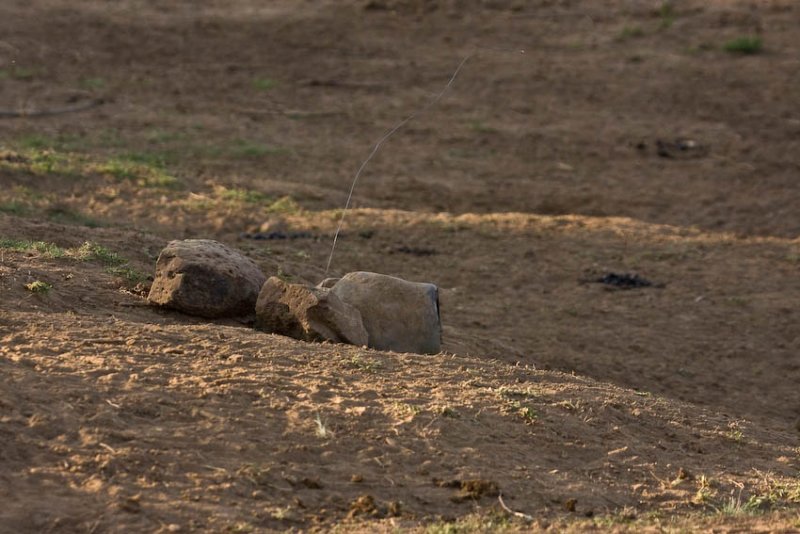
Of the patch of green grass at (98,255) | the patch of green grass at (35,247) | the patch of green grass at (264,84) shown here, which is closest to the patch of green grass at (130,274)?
the patch of green grass at (98,255)

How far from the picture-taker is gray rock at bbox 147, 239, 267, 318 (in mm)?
5629

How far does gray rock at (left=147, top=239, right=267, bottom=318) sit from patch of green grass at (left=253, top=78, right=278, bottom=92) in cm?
736

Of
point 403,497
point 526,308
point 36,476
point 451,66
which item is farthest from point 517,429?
point 451,66

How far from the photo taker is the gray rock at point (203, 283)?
18.5 feet

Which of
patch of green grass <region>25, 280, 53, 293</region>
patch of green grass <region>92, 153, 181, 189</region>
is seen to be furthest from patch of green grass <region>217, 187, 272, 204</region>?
patch of green grass <region>25, 280, 53, 293</region>

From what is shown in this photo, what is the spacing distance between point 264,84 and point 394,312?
304 inches

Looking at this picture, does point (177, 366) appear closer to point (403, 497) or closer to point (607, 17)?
point (403, 497)

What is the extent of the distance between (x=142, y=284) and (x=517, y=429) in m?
2.21

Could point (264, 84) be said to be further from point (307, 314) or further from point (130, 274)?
point (307, 314)

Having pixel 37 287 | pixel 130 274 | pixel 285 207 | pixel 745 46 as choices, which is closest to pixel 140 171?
pixel 285 207

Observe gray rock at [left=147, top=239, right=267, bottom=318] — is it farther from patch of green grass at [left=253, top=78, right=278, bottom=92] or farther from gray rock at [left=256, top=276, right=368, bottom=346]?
patch of green grass at [left=253, top=78, right=278, bottom=92]

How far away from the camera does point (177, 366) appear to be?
4656mm

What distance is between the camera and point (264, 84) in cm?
1312

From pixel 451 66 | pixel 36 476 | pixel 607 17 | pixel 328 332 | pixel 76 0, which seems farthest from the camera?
pixel 76 0
